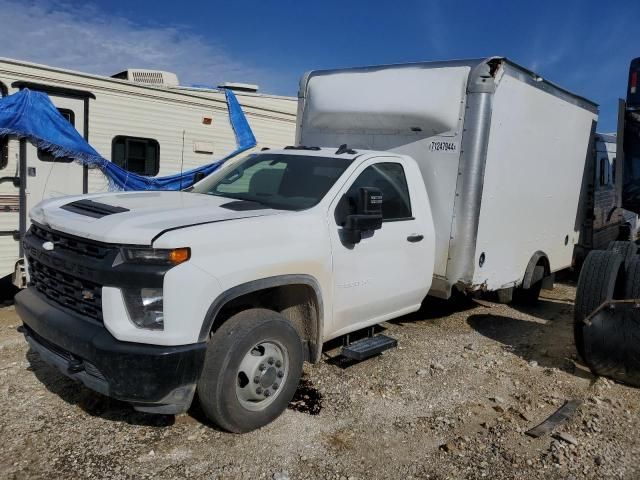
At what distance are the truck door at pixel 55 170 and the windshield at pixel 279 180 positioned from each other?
2.34 meters

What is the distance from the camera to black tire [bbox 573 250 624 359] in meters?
5.15

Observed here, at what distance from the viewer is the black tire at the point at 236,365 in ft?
11.8

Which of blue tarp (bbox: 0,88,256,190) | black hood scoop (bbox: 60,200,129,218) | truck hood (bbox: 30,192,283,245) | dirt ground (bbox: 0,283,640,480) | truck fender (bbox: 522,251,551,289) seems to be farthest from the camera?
truck fender (bbox: 522,251,551,289)

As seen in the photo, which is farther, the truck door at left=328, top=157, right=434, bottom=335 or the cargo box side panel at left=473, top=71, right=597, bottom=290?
the cargo box side panel at left=473, top=71, right=597, bottom=290

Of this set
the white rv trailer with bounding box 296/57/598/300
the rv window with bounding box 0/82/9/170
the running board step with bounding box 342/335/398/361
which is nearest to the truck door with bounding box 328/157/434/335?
the running board step with bounding box 342/335/398/361

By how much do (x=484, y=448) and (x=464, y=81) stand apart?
337 cm

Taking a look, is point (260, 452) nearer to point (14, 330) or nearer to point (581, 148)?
point (14, 330)

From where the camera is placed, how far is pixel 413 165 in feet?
17.8

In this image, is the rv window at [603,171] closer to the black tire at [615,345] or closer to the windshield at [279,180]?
the black tire at [615,345]

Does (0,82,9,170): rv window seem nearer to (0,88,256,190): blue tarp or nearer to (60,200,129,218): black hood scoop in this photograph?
(0,88,256,190): blue tarp

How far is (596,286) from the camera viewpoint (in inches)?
206

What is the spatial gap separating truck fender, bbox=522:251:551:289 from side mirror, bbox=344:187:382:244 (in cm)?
323

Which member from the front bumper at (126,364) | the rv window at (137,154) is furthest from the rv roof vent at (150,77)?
the front bumper at (126,364)

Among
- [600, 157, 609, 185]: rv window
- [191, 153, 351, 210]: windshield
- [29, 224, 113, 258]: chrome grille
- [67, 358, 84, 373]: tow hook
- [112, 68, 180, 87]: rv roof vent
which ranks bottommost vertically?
[67, 358, 84, 373]: tow hook
